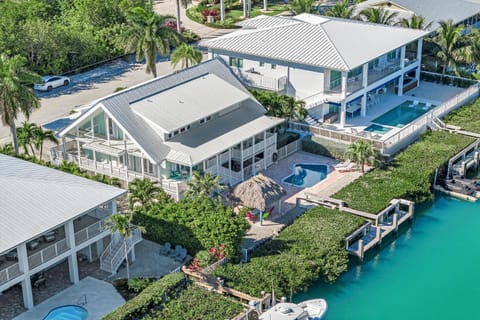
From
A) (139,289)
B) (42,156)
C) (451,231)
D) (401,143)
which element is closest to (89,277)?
(139,289)

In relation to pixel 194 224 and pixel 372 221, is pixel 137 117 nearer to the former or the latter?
pixel 194 224

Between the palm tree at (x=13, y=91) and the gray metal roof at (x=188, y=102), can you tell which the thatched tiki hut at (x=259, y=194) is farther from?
the palm tree at (x=13, y=91)

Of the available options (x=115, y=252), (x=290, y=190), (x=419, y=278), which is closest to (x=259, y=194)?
(x=290, y=190)

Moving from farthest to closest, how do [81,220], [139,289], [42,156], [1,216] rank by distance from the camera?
[42,156]
[81,220]
[139,289]
[1,216]

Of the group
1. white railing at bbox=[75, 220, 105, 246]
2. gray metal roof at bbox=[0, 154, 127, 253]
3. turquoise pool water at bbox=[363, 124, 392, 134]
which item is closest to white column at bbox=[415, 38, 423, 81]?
turquoise pool water at bbox=[363, 124, 392, 134]

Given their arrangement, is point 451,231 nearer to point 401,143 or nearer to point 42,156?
point 401,143

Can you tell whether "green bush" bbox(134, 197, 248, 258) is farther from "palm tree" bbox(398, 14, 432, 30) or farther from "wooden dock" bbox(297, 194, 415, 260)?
"palm tree" bbox(398, 14, 432, 30)
